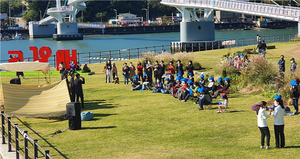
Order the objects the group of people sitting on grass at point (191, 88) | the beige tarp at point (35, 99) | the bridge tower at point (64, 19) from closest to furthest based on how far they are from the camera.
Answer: the beige tarp at point (35, 99) < the group of people sitting on grass at point (191, 88) < the bridge tower at point (64, 19)

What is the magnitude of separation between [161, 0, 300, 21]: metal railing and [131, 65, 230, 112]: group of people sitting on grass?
3523 centimetres

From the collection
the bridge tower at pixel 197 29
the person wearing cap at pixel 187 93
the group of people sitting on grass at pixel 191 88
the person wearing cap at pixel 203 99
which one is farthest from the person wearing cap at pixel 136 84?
the bridge tower at pixel 197 29

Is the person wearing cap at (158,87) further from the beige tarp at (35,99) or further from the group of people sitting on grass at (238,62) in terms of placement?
the beige tarp at (35,99)

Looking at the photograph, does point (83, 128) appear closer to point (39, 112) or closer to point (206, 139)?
point (39, 112)

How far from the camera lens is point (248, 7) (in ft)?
207

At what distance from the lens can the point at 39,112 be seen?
743 inches

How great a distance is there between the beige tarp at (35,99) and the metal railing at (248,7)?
42206mm

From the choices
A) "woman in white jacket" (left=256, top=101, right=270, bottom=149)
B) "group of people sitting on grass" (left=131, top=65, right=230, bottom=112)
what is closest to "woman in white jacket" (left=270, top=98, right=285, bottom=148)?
"woman in white jacket" (left=256, top=101, right=270, bottom=149)

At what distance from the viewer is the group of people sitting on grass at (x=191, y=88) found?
19359 mm

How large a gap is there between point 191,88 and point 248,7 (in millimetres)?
44087

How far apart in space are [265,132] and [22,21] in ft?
595

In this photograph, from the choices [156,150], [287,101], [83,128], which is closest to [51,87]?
[83,128]

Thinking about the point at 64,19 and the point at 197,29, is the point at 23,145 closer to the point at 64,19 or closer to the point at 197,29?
the point at 197,29

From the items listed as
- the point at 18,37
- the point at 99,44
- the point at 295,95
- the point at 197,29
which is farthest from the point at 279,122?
the point at 18,37
